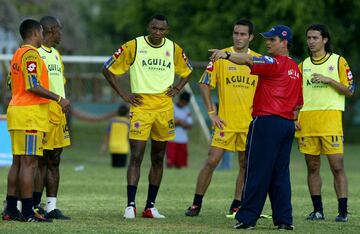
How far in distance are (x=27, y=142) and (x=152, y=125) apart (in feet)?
6.80

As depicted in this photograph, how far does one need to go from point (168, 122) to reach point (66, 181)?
760cm

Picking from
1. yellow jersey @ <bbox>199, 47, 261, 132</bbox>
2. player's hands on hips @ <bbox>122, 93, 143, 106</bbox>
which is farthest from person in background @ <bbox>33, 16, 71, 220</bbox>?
yellow jersey @ <bbox>199, 47, 261, 132</bbox>

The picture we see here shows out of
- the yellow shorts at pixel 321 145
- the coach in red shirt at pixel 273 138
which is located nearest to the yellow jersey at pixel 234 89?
the yellow shorts at pixel 321 145

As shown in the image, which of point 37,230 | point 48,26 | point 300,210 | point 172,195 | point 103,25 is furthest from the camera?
point 103,25

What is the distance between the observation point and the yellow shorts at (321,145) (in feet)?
48.3

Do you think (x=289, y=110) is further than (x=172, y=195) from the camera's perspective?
No

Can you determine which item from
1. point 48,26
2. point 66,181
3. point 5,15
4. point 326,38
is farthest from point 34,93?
point 5,15

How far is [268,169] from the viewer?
1282 centimetres

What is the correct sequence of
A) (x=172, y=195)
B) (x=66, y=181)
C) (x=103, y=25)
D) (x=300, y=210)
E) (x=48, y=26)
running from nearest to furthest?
(x=48, y=26), (x=300, y=210), (x=172, y=195), (x=66, y=181), (x=103, y=25)

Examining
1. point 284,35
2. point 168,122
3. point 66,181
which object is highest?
point 284,35

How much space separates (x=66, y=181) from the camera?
21.9 meters

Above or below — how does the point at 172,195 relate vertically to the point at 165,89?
below

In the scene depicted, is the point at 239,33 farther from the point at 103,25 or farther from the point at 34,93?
the point at 103,25

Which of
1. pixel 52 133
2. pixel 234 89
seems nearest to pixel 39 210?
pixel 52 133
